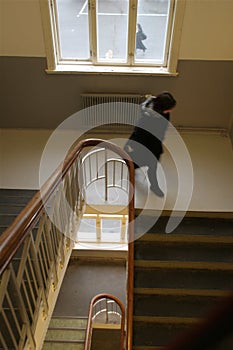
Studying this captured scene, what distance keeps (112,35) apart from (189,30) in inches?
41.6

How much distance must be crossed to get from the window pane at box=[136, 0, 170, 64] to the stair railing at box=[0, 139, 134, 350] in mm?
2070

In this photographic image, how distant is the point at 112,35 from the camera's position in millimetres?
4605

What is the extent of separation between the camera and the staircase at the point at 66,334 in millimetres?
4637

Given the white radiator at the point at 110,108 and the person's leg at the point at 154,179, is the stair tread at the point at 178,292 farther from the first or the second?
the white radiator at the point at 110,108

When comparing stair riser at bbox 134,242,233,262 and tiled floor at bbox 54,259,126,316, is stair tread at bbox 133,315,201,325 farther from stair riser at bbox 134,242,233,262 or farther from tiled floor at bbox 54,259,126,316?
tiled floor at bbox 54,259,126,316

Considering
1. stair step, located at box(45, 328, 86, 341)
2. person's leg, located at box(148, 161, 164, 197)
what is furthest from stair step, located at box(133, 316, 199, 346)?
stair step, located at box(45, 328, 86, 341)

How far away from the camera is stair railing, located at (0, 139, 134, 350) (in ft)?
5.34

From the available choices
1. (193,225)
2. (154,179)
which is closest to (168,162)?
(154,179)

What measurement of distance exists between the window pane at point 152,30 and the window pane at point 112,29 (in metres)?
0.20

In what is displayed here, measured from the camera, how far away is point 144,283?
140 inches

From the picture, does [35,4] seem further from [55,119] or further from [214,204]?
[214,204]

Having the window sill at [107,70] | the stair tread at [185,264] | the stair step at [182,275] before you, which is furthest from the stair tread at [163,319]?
the window sill at [107,70]

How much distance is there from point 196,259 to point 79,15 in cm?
350

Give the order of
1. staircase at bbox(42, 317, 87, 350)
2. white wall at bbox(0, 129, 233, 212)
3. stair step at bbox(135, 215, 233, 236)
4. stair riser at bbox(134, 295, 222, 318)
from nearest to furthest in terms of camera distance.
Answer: stair riser at bbox(134, 295, 222, 318) < stair step at bbox(135, 215, 233, 236) < white wall at bbox(0, 129, 233, 212) < staircase at bbox(42, 317, 87, 350)
